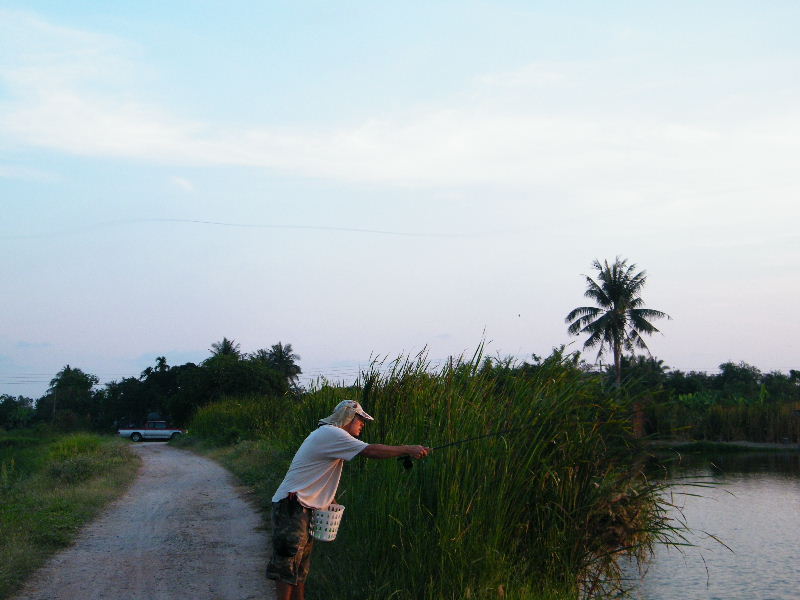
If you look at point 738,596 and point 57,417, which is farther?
point 57,417

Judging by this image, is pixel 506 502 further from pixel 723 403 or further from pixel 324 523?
pixel 723 403

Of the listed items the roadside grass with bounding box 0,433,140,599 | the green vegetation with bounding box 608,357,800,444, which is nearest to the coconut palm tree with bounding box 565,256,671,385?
the green vegetation with bounding box 608,357,800,444

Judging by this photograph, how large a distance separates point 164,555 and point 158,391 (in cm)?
6210

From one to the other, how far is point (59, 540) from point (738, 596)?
11.8 m

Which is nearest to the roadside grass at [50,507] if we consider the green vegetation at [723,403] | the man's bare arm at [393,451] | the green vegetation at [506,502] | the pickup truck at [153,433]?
the green vegetation at [506,502]

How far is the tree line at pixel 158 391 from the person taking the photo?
51562mm

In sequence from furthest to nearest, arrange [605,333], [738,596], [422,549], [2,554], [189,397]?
[605,333]
[189,397]
[738,596]
[2,554]
[422,549]

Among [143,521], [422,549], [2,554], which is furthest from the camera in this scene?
[143,521]

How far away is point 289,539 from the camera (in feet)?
19.9

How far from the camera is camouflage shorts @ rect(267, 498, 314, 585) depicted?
607cm

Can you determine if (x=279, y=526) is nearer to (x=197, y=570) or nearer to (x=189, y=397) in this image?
(x=197, y=570)

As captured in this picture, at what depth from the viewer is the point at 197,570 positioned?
8.91 metres

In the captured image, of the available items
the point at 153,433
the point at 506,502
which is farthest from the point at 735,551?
the point at 153,433

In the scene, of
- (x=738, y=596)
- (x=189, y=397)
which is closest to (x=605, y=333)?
(x=189, y=397)
